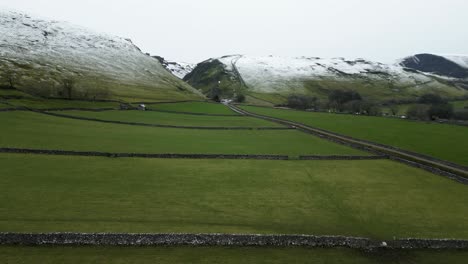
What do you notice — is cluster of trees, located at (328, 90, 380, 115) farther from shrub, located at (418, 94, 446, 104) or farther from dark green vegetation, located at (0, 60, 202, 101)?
dark green vegetation, located at (0, 60, 202, 101)

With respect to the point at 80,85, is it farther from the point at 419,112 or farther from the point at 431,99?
the point at 431,99

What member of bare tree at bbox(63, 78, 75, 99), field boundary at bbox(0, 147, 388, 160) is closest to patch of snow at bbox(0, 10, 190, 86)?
bare tree at bbox(63, 78, 75, 99)

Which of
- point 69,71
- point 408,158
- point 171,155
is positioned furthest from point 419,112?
point 69,71

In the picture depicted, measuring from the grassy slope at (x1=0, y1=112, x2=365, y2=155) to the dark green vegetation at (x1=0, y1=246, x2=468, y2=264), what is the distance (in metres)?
27.1

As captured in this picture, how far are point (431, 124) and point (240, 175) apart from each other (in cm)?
6139

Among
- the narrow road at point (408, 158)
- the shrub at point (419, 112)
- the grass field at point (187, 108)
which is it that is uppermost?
the shrub at point (419, 112)

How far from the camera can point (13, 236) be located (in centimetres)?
2145

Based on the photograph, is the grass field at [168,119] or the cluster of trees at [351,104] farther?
the cluster of trees at [351,104]

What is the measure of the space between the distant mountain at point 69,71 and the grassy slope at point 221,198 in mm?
75211

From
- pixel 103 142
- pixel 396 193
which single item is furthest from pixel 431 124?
pixel 103 142

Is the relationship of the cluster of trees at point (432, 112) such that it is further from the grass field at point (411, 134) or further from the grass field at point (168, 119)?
the grass field at point (168, 119)

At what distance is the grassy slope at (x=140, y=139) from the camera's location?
4925 cm

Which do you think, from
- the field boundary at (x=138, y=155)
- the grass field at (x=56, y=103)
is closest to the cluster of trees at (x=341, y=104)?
the grass field at (x=56, y=103)

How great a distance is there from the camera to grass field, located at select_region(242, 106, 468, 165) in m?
53.4
